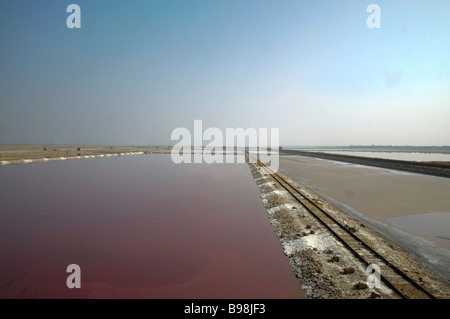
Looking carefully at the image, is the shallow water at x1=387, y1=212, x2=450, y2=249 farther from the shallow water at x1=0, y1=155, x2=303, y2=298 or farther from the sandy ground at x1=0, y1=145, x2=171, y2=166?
the sandy ground at x1=0, y1=145, x2=171, y2=166

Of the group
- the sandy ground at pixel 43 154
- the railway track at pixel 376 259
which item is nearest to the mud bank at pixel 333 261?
the railway track at pixel 376 259

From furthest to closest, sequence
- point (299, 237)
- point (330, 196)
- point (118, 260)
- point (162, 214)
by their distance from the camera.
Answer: point (330, 196) → point (162, 214) → point (299, 237) → point (118, 260)

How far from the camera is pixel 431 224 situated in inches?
412

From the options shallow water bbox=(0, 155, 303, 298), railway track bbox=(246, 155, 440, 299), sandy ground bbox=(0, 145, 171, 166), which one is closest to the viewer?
railway track bbox=(246, 155, 440, 299)

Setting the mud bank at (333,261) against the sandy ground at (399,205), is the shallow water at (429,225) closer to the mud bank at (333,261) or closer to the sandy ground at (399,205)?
the sandy ground at (399,205)

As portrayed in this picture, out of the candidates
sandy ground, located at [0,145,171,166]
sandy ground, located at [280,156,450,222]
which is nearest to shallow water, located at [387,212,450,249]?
sandy ground, located at [280,156,450,222]

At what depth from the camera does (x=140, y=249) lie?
7.51 m

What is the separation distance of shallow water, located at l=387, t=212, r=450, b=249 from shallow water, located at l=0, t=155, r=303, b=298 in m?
6.02

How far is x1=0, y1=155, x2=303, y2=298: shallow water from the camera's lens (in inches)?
216

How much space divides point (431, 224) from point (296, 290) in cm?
918

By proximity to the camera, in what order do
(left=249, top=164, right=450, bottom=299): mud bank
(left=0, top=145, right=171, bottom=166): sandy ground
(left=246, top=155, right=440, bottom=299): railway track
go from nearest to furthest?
(left=246, top=155, right=440, bottom=299): railway track, (left=249, top=164, right=450, bottom=299): mud bank, (left=0, top=145, right=171, bottom=166): sandy ground

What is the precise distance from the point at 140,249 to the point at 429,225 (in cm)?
1233
